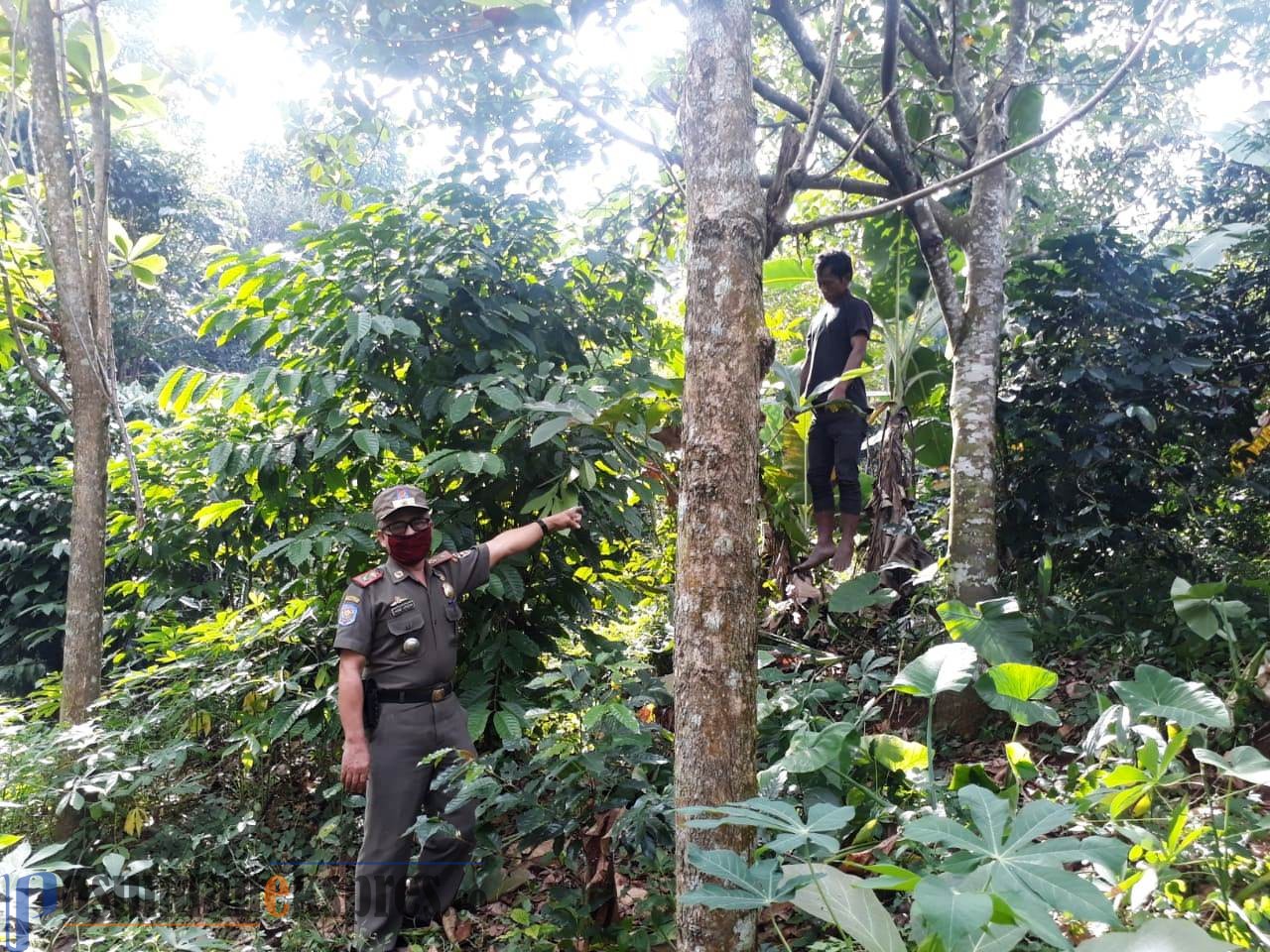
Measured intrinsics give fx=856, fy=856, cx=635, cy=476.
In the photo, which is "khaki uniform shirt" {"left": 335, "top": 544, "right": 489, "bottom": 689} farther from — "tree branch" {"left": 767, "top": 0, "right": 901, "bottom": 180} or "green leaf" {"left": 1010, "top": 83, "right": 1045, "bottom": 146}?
"green leaf" {"left": 1010, "top": 83, "right": 1045, "bottom": 146}

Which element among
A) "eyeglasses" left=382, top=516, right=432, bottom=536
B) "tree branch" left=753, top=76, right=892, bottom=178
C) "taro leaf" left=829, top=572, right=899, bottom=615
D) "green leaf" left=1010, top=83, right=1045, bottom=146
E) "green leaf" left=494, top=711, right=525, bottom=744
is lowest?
"green leaf" left=494, top=711, right=525, bottom=744

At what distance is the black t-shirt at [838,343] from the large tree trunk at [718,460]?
2.25m

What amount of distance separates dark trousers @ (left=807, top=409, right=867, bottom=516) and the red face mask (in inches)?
87.0

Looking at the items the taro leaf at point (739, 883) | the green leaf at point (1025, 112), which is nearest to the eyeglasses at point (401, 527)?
the taro leaf at point (739, 883)

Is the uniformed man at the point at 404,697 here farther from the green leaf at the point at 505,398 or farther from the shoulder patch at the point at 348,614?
the green leaf at the point at 505,398

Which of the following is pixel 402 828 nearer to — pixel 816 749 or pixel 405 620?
pixel 405 620

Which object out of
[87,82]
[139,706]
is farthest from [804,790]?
[87,82]

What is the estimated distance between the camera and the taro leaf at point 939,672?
2584 mm

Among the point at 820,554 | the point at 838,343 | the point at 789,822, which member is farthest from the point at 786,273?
the point at 789,822

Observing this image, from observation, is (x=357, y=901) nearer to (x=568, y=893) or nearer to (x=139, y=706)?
(x=568, y=893)

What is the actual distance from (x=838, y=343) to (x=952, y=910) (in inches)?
141

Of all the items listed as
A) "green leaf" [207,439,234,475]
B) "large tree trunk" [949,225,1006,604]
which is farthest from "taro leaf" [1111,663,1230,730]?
"green leaf" [207,439,234,475]

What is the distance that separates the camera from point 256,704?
3.97 meters

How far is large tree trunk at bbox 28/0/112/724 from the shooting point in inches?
140
